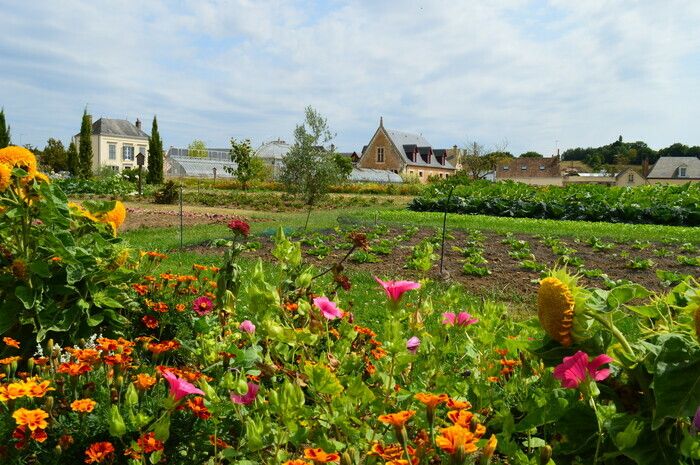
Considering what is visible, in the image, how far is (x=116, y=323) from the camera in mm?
2914

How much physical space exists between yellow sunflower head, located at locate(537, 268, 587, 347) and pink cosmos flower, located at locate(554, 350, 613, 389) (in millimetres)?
53

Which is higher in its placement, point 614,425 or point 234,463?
point 614,425

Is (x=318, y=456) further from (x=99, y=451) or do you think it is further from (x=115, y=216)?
(x=115, y=216)

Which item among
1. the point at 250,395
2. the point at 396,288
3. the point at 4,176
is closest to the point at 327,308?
the point at 396,288

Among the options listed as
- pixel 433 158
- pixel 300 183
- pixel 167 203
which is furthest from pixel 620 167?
pixel 167 203

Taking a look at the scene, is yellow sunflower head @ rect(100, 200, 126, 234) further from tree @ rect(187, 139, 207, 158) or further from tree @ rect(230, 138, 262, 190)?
tree @ rect(187, 139, 207, 158)

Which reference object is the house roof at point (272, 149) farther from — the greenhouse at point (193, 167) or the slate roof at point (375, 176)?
the slate roof at point (375, 176)

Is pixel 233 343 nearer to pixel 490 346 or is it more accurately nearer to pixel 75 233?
pixel 490 346

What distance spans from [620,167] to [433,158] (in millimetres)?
48188

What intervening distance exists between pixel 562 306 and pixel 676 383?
244mm

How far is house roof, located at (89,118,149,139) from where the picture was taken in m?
59.3

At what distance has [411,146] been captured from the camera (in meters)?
58.9

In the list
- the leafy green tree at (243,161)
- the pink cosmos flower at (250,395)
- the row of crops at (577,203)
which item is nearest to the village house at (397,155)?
the leafy green tree at (243,161)

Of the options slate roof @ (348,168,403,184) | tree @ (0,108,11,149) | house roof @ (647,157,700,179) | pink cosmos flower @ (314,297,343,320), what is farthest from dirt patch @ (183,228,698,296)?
house roof @ (647,157,700,179)
